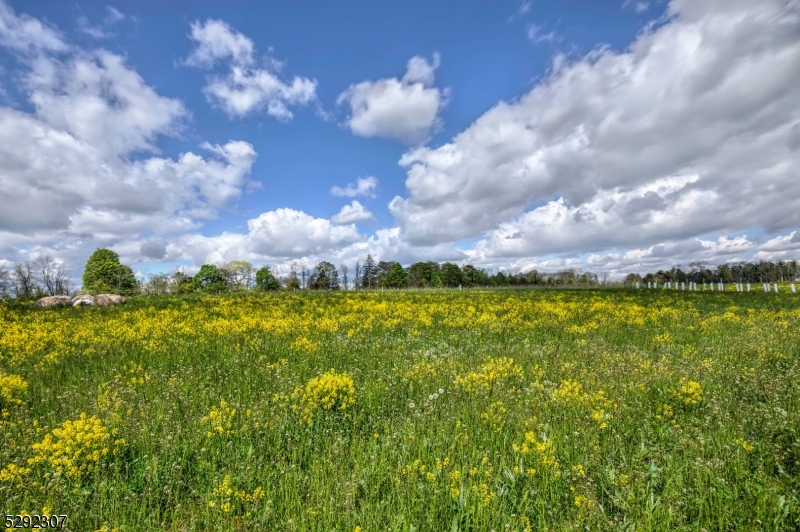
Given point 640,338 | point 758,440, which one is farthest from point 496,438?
point 640,338

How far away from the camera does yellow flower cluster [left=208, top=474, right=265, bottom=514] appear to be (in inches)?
141

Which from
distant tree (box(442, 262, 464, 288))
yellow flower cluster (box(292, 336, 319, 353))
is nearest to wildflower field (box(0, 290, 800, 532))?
yellow flower cluster (box(292, 336, 319, 353))

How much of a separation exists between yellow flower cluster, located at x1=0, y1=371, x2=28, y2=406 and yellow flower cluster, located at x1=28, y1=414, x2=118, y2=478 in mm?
3507

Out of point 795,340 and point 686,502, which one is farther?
point 795,340

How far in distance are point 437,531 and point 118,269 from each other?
89449mm

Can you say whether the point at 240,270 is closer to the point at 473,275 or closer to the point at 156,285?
the point at 156,285

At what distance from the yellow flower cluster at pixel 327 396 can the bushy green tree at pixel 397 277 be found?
104 m

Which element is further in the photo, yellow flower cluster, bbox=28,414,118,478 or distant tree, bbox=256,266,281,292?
distant tree, bbox=256,266,281,292

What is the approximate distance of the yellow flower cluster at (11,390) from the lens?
21.8 feet

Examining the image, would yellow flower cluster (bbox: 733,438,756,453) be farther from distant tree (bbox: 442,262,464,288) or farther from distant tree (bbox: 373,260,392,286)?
distant tree (bbox: 442,262,464,288)

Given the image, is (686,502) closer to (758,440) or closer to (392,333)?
(758,440)

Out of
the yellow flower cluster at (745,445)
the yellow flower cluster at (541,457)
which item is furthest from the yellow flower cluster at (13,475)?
the yellow flower cluster at (745,445)

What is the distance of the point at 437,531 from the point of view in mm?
3344

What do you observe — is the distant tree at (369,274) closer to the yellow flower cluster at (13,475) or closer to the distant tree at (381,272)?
the distant tree at (381,272)
